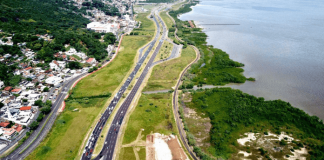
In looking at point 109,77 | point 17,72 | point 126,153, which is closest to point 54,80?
point 17,72

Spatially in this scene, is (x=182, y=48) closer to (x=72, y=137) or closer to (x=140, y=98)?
(x=140, y=98)

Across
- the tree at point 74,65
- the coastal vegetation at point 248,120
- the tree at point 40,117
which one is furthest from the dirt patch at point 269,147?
the tree at point 74,65

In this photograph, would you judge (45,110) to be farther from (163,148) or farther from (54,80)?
(163,148)

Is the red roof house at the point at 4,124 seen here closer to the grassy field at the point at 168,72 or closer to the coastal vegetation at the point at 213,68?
the grassy field at the point at 168,72

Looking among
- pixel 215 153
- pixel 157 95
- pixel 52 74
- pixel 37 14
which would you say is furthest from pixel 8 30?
pixel 215 153

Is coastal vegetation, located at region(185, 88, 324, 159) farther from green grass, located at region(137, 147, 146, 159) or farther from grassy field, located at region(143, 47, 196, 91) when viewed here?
grassy field, located at region(143, 47, 196, 91)
